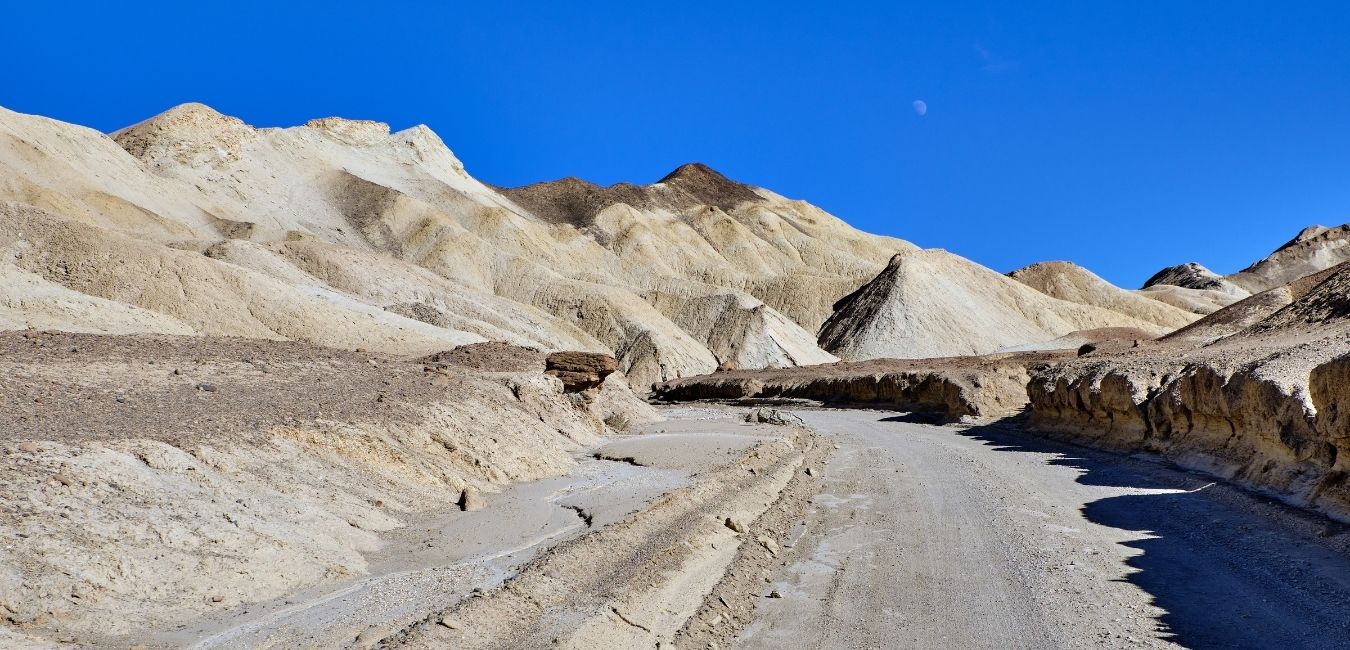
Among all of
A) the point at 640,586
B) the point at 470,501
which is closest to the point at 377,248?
the point at 470,501

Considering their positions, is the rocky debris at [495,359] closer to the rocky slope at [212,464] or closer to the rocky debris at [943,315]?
the rocky slope at [212,464]

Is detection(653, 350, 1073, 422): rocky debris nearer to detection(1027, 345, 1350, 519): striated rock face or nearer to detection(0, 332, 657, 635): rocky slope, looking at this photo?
detection(1027, 345, 1350, 519): striated rock face

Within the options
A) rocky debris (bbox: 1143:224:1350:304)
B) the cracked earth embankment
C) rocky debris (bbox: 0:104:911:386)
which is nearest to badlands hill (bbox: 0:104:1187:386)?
rocky debris (bbox: 0:104:911:386)

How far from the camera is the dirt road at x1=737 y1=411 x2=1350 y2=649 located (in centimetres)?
643

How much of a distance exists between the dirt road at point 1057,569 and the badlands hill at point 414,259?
50.7 ft

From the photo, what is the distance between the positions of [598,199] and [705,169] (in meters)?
31.6

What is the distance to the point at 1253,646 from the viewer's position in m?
6.05

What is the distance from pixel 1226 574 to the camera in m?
7.79

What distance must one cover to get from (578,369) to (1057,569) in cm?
1130

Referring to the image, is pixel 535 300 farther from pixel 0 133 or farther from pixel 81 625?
pixel 81 625

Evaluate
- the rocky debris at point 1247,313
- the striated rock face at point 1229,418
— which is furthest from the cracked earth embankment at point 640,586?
the rocky debris at point 1247,313

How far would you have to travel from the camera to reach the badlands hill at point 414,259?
25078 millimetres

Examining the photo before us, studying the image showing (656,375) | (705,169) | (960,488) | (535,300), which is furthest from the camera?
(705,169)

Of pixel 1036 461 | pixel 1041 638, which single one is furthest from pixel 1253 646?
pixel 1036 461
